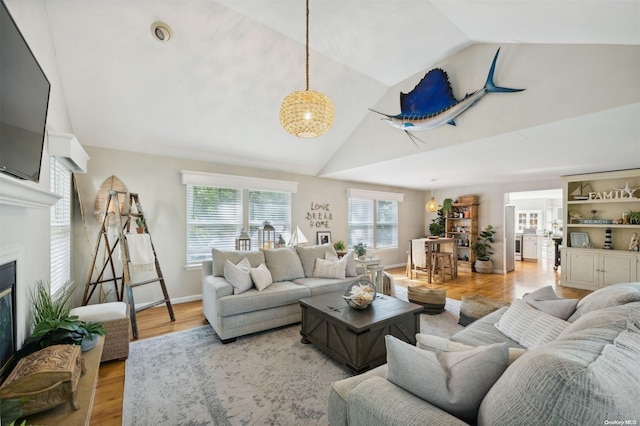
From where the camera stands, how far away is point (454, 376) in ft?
3.45

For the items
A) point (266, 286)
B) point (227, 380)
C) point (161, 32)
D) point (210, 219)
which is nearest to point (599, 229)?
point (266, 286)

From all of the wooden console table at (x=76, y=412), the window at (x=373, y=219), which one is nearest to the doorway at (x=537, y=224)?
the window at (x=373, y=219)

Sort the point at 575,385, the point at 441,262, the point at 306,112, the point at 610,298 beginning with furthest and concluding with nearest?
1. the point at 441,262
2. the point at 306,112
3. the point at 610,298
4. the point at 575,385

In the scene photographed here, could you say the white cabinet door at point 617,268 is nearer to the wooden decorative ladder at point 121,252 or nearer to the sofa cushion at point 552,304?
the sofa cushion at point 552,304

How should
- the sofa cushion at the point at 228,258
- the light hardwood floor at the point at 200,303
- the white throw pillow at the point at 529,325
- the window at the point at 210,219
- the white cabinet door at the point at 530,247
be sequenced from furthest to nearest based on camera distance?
1. the white cabinet door at the point at 530,247
2. the window at the point at 210,219
3. the sofa cushion at the point at 228,258
4. the light hardwood floor at the point at 200,303
5. the white throw pillow at the point at 529,325

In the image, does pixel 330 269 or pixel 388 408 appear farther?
pixel 330 269

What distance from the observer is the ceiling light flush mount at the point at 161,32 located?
2.69m

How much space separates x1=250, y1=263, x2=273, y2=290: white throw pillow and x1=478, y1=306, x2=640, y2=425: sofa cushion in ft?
8.69

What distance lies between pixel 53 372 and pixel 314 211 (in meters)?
4.68

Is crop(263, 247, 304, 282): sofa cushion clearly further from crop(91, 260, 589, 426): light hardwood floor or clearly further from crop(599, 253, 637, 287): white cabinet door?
crop(599, 253, 637, 287): white cabinet door

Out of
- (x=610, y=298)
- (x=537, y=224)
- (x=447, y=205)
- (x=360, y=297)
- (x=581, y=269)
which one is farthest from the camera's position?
(x=537, y=224)

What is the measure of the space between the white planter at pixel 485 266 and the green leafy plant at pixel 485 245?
79mm

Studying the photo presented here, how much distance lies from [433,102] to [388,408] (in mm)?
3539

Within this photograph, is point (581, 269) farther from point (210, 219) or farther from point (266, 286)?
point (210, 219)
